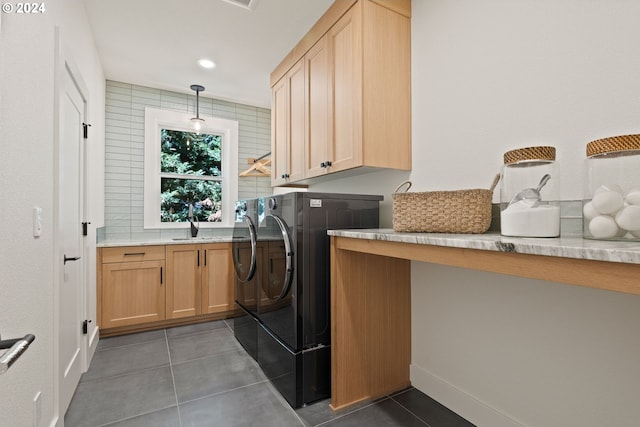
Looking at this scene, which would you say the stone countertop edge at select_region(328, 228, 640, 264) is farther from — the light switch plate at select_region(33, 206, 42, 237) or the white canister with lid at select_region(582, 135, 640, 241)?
the light switch plate at select_region(33, 206, 42, 237)

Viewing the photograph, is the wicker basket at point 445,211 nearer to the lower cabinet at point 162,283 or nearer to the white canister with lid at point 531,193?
A: the white canister with lid at point 531,193

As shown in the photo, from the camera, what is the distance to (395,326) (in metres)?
2.02

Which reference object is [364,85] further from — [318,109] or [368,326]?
[368,326]

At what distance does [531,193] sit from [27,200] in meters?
1.96

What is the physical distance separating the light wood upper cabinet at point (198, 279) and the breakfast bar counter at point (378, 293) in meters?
2.04

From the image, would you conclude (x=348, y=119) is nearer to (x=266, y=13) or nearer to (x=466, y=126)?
(x=466, y=126)

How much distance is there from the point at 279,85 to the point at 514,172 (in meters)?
2.34

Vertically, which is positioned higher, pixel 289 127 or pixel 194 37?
pixel 194 37

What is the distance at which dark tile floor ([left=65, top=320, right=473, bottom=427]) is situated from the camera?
5.55 feet

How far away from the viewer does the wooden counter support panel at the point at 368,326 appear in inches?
70.1

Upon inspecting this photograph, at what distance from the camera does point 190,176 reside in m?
3.93

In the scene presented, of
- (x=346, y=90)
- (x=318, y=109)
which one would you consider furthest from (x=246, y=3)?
(x=346, y=90)

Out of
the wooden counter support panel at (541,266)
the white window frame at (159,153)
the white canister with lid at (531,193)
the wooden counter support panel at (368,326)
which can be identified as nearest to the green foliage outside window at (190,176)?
the white window frame at (159,153)

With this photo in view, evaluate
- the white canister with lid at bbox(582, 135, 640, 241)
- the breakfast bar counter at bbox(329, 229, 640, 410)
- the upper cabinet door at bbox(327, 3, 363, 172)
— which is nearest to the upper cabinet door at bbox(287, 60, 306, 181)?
the upper cabinet door at bbox(327, 3, 363, 172)
